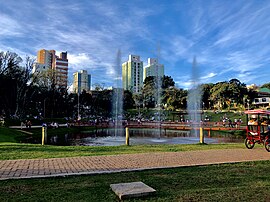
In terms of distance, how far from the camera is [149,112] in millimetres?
A: 78312

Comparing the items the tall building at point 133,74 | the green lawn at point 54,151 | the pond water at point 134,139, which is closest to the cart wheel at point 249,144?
the green lawn at point 54,151

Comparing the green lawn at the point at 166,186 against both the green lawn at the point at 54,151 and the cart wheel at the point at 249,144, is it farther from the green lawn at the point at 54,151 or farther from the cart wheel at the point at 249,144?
the cart wheel at the point at 249,144

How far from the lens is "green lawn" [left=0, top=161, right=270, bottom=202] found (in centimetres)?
469

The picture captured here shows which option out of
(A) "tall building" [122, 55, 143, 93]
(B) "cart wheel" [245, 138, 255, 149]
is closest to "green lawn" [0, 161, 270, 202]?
(B) "cart wheel" [245, 138, 255, 149]

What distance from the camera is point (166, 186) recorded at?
5.42 m

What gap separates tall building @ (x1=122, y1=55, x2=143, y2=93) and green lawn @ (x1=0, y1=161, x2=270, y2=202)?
245 ft

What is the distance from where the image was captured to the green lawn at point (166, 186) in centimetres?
469

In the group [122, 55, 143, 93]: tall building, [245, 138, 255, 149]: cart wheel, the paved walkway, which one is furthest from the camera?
[122, 55, 143, 93]: tall building

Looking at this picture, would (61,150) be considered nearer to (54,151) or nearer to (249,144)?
(54,151)

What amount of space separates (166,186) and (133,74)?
84213mm

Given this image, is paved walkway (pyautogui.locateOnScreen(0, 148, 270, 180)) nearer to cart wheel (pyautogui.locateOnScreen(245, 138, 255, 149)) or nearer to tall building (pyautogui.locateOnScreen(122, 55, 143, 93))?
cart wheel (pyautogui.locateOnScreen(245, 138, 255, 149))

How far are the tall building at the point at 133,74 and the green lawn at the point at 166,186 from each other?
7473 cm

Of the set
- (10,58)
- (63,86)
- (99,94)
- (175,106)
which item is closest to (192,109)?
(175,106)

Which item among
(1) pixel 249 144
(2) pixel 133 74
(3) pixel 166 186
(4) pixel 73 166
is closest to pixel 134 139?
(1) pixel 249 144
